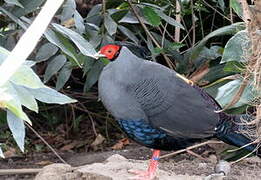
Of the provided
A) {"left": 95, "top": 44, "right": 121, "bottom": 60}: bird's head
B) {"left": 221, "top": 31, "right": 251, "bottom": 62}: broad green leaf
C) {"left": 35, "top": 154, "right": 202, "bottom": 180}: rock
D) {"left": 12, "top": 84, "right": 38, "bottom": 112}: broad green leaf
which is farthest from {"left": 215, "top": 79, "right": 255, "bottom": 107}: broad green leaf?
{"left": 12, "top": 84, "right": 38, "bottom": 112}: broad green leaf

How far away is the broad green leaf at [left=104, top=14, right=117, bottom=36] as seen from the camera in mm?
3472

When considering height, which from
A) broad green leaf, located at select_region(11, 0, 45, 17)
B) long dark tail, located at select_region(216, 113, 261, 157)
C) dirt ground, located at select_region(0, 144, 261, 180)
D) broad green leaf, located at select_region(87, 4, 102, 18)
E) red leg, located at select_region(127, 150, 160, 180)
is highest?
broad green leaf, located at select_region(11, 0, 45, 17)

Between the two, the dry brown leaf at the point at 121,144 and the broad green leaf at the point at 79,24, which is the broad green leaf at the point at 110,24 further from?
the dry brown leaf at the point at 121,144

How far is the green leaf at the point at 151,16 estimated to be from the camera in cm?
362

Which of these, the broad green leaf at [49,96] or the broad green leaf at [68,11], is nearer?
the broad green leaf at [49,96]

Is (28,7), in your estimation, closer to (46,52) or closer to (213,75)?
(46,52)

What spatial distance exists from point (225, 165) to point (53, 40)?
3.96 feet

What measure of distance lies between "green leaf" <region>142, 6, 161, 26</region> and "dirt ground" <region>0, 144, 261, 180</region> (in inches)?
37.2

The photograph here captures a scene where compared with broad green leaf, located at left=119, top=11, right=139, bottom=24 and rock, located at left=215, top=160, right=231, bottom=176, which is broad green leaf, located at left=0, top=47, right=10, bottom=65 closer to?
rock, located at left=215, top=160, right=231, bottom=176

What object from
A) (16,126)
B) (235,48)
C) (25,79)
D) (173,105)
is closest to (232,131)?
(173,105)

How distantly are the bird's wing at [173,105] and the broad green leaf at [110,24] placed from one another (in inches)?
29.3

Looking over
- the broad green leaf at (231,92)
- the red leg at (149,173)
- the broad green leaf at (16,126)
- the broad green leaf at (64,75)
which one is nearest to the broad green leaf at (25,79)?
the broad green leaf at (16,126)

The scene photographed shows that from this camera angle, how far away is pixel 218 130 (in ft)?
9.20

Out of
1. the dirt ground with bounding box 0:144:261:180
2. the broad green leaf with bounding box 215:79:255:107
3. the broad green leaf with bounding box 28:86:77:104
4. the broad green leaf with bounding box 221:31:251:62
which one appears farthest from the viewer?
the dirt ground with bounding box 0:144:261:180
